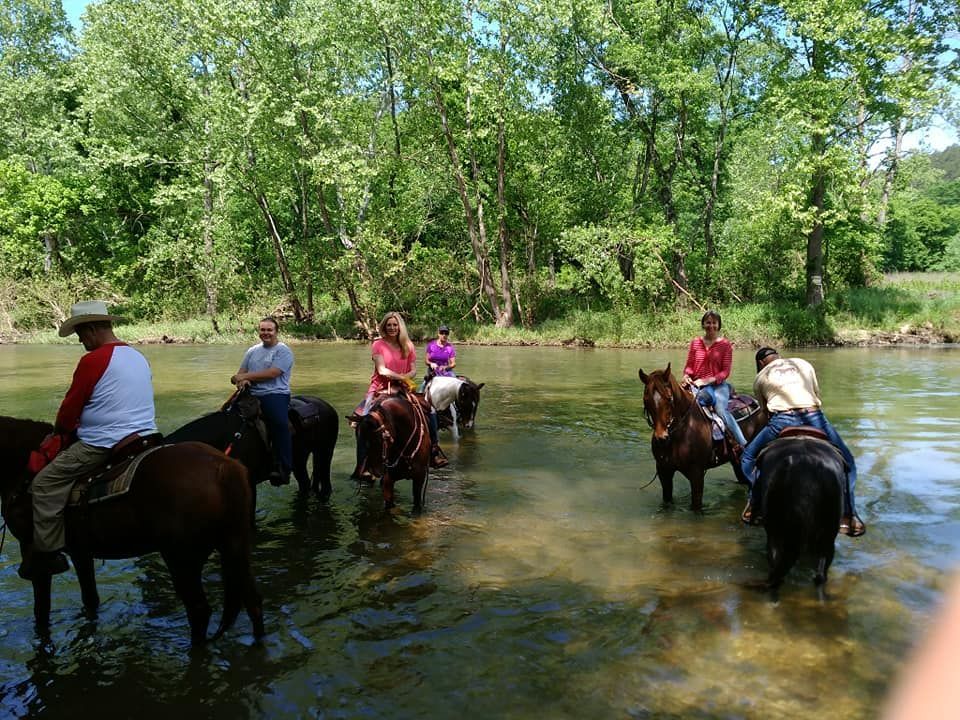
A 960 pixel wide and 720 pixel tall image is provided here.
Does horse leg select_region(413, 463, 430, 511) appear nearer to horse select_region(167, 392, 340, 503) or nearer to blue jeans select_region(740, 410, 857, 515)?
horse select_region(167, 392, 340, 503)

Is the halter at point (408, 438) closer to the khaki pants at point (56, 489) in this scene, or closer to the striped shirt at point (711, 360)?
the khaki pants at point (56, 489)

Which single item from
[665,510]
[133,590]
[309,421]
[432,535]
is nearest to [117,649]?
[133,590]

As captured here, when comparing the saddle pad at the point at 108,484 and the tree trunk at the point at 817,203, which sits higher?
the tree trunk at the point at 817,203

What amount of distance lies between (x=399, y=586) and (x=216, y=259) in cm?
3881

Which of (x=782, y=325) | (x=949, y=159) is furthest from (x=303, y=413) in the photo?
(x=949, y=159)

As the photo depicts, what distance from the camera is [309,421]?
9.52m

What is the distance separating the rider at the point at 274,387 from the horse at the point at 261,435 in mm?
190

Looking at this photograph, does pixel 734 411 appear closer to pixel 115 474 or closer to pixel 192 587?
pixel 192 587

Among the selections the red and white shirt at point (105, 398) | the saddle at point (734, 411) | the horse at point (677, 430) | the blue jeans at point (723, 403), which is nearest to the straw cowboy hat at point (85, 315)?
the red and white shirt at point (105, 398)

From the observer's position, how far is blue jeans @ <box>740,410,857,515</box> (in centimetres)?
687

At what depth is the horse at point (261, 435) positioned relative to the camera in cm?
781

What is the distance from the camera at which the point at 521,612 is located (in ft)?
20.4

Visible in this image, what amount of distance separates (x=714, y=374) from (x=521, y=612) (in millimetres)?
4714

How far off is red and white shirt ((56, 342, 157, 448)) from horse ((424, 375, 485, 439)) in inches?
299
